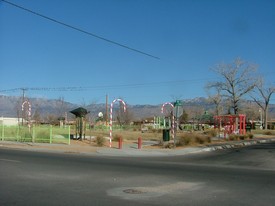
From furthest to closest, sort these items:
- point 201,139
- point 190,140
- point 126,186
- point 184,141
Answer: point 201,139, point 190,140, point 184,141, point 126,186

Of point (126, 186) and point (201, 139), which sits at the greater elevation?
point (201, 139)

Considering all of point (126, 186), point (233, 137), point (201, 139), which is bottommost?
point (126, 186)

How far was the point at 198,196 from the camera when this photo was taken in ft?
35.1

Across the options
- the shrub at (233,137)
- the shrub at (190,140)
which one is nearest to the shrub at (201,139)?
Result: the shrub at (190,140)

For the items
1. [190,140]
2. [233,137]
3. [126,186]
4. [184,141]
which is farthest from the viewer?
[233,137]

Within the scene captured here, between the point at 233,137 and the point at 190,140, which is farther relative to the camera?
the point at 233,137

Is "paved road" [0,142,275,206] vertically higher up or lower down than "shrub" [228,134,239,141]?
lower down

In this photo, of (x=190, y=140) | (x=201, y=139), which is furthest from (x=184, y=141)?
(x=201, y=139)

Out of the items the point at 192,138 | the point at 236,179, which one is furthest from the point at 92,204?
the point at 192,138

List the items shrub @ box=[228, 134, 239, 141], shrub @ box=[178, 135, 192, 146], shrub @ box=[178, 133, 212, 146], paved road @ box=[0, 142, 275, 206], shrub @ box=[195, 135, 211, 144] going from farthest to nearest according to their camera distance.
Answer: shrub @ box=[228, 134, 239, 141]
shrub @ box=[195, 135, 211, 144]
shrub @ box=[178, 133, 212, 146]
shrub @ box=[178, 135, 192, 146]
paved road @ box=[0, 142, 275, 206]

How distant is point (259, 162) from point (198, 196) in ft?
38.2

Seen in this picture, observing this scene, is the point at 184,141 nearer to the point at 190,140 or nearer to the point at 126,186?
the point at 190,140

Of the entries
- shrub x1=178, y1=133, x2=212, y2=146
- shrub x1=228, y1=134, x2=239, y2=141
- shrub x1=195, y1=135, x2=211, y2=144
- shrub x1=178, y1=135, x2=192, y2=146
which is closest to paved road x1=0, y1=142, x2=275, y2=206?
shrub x1=178, y1=135, x2=192, y2=146

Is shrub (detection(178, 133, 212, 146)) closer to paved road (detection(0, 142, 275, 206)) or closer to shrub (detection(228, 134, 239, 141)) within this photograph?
shrub (detection(228, 134, 239, 141))
